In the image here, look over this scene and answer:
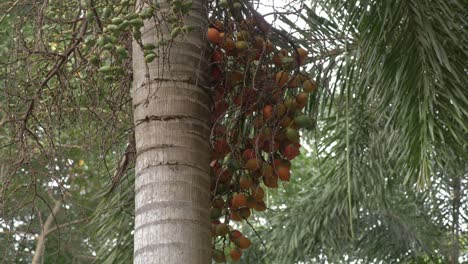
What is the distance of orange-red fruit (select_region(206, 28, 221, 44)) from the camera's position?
1818mm

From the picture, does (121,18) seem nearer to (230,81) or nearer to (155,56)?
(155,56)

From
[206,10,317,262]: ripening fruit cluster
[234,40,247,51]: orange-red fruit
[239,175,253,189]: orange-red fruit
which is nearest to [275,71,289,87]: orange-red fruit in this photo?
[206,10,317,262]: ripening fruit cluster

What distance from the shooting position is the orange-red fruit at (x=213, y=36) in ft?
5.97

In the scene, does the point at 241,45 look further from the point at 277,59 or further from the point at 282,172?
the point at 282,172

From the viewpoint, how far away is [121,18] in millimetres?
1675

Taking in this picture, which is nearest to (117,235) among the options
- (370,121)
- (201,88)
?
(370,121)

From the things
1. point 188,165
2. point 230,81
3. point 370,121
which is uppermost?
point 370,121

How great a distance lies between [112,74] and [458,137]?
2.67 ft

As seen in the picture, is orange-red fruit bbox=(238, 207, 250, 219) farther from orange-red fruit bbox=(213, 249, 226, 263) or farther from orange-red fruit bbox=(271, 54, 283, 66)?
orange-red fruit bbox=(271, 54, 283, 66)

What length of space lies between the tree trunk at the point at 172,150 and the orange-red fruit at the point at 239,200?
13 cm

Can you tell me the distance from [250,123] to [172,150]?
311mm

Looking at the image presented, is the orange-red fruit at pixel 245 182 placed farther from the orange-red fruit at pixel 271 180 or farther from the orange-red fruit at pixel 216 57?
the orange-red fruit at pixel 216 57

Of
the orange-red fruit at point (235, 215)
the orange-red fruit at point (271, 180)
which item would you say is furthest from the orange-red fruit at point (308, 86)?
the orange-red fruit at point (235, 215)

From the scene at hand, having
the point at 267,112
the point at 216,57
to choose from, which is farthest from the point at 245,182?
the point at 216,57
